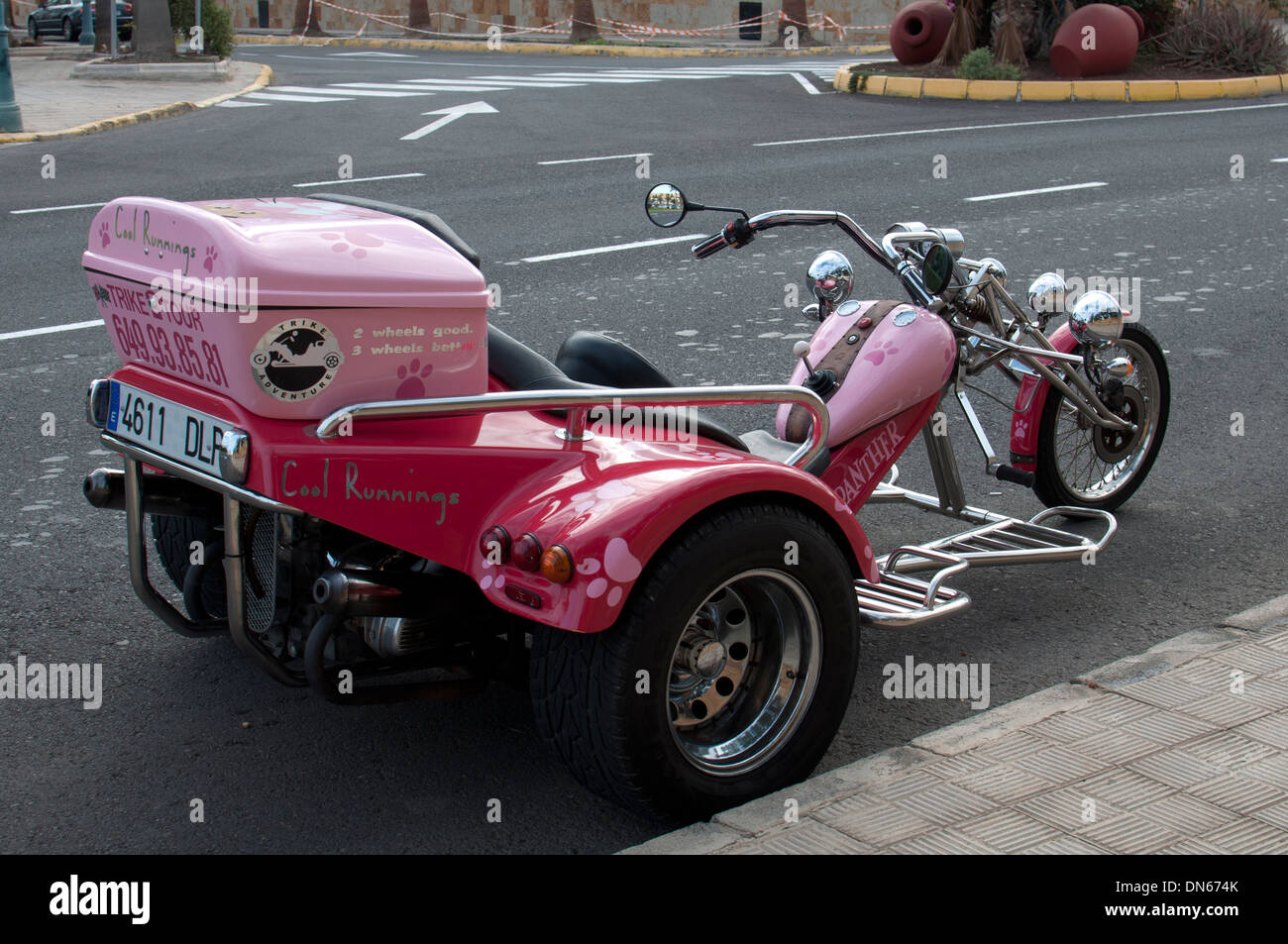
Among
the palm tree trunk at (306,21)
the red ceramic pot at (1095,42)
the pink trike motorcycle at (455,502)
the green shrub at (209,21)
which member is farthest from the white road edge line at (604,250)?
the palm tree trunk at (306,21)

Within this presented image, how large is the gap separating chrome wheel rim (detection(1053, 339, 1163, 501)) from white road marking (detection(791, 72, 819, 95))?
1536 centimetres

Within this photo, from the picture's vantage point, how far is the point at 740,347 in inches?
262

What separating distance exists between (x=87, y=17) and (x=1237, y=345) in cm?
2814

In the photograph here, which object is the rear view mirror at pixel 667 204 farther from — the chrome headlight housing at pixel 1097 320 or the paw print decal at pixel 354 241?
the chrome headlight housing at pixel 1097 320

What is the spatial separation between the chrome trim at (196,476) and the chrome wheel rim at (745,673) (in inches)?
35.6

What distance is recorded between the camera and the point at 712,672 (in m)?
2.99

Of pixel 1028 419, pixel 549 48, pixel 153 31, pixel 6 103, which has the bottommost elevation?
pixel 1028 419

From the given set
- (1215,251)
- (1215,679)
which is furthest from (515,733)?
(1215,251)

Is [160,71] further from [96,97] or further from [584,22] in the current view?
[584,22]

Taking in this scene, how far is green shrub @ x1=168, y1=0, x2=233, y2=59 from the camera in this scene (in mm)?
22156

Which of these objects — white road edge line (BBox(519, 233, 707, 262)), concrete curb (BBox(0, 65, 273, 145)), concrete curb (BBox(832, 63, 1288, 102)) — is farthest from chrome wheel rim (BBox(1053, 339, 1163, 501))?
concrete curb (BBox(832, 63, 1288, 102))

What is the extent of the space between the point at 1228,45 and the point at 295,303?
19.9m

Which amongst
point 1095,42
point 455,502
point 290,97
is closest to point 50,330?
point 455,502
